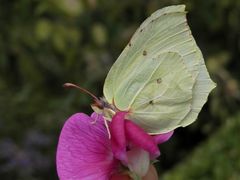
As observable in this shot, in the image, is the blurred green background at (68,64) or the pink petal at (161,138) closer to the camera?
the pink petal at (161,138)

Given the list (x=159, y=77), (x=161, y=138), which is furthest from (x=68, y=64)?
(x=161, y=138)

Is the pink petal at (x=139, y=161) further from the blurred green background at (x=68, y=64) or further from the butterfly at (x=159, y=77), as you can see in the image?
the blurred green background at (x=68, y=64)

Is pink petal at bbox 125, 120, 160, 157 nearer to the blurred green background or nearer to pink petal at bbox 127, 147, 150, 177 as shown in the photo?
pink petal at bbox 127, 147, 150, 177

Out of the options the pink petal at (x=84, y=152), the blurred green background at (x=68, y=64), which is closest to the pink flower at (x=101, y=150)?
the pink petal at (x=84, y=152)

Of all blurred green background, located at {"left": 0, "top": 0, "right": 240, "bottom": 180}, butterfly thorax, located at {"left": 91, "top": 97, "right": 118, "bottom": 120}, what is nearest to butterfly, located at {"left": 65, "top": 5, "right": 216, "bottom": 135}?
butterfly thorax, located at {"left": 91, "top": 97, "right": 118, "bottom": 120}

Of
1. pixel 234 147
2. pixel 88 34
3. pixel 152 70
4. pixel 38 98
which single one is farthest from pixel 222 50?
pixel 152 70

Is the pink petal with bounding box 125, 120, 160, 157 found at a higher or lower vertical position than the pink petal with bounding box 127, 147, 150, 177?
higher
